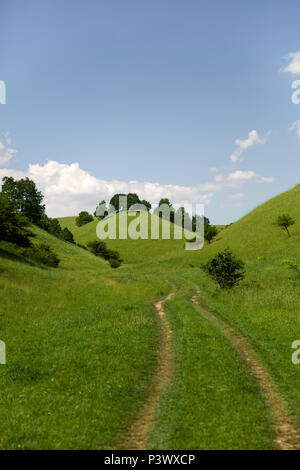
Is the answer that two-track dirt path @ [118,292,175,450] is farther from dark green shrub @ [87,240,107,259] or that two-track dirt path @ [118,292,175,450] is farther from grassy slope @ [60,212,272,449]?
dark green shrub @ [87,240,107,259]

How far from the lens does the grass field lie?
31.9 ft

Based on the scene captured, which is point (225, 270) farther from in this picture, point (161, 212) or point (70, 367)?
point (161, 212)

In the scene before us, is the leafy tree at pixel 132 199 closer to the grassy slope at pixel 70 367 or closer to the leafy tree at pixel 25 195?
the leafy tree at pixel 25 195

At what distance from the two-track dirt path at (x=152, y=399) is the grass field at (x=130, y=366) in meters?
0.23

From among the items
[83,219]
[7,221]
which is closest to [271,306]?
[7,221]

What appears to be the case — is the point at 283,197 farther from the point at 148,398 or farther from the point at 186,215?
the point at 148,398

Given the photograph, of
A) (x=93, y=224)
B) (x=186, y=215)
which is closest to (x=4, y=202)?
(x=93, y=224)

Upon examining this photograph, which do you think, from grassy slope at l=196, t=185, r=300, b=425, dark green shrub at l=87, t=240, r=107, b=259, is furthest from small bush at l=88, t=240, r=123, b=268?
grassy slope at l=196, t=185, r=300, b=425

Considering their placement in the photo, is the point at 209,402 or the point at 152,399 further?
the point at 152,399

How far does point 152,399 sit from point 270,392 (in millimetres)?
4792

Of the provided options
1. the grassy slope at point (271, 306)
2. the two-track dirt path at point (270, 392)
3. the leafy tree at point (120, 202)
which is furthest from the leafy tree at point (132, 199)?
the two-track dirt path at point (270, 392)

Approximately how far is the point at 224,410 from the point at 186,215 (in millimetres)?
176494

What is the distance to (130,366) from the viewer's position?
14906mm

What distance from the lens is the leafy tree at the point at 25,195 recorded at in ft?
349
